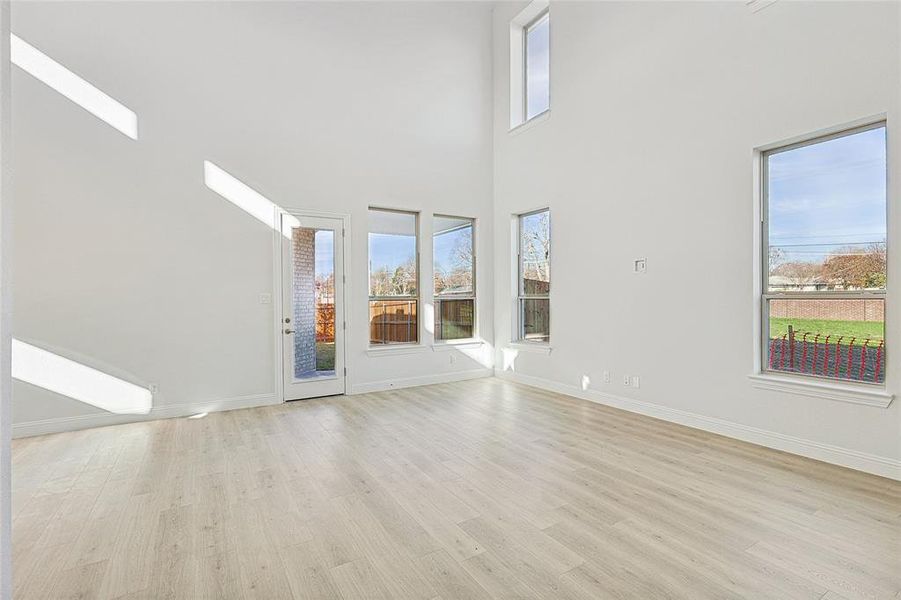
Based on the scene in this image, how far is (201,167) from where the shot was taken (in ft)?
16.3

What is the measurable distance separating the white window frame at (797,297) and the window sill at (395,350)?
3.91 meters

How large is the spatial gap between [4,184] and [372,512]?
2.31m

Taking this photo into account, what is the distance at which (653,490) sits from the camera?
2908 millimetres

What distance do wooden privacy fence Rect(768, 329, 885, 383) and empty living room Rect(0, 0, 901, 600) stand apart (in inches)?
0.9

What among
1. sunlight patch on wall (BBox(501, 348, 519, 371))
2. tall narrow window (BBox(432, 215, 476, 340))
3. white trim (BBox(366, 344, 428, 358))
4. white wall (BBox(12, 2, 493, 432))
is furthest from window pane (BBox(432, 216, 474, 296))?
sunlight patch on wall (BBox(501, 348, 519, 371))

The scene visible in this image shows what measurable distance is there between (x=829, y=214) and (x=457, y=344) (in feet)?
14.5

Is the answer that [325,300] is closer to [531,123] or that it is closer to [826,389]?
[531,123]

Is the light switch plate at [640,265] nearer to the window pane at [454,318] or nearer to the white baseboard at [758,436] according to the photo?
the white baseboard at [758,436]

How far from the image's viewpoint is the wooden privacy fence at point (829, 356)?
3271mm

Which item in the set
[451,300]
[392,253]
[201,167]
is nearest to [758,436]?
[451,300]

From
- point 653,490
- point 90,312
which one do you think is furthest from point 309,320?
point 653,490

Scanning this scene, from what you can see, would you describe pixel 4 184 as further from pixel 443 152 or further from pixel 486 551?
pixel 443 152

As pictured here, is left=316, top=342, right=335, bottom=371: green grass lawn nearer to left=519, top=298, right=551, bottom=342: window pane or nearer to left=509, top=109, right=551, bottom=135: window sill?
left=519, top=298, right=551, bottom=342: window pane

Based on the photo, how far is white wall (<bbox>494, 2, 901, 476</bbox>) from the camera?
325 cm
